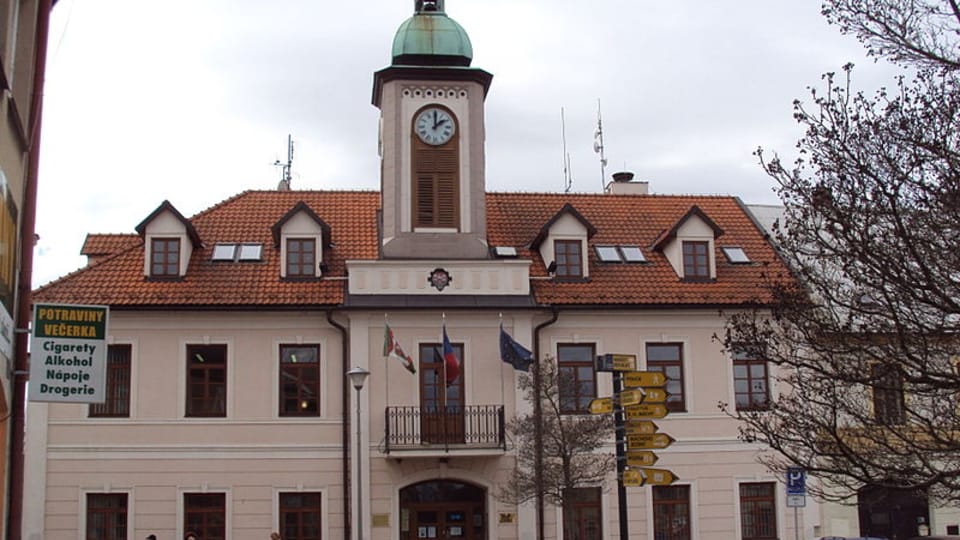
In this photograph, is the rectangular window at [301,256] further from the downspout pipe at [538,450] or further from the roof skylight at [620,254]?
the roof skylight at [620,254]

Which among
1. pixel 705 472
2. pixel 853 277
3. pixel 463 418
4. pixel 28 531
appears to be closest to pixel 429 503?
pixel 463 418

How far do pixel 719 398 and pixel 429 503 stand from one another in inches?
285

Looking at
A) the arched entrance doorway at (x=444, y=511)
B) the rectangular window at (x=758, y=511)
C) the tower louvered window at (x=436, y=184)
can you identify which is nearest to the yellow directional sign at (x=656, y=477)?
the arched entrance doorway at (x=444, y=511)

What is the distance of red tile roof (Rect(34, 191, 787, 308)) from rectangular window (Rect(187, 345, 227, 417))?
3.78 feet

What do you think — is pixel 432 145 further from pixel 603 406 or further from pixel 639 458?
pixel 639 458

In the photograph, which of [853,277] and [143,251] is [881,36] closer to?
[853,277]

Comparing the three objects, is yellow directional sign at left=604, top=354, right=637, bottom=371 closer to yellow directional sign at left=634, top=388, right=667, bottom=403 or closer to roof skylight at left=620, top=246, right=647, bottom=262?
yellow directional sign at left=634, top=388, right=667, bottom=403

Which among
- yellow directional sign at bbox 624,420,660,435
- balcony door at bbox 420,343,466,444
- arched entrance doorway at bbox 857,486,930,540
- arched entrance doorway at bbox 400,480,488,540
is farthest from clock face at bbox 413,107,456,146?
yellow directional sign at bbox 624,420,660,435

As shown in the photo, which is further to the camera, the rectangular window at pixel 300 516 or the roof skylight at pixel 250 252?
the roof skylight at pixel 250 252

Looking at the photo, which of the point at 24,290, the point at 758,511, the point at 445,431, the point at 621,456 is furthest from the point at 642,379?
the point at 758,511

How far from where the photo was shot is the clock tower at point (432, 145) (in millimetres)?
29172

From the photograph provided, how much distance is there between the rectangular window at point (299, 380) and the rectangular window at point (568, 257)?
6.16 meters

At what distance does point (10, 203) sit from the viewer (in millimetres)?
12906

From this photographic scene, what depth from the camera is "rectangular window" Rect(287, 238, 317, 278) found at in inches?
1137
